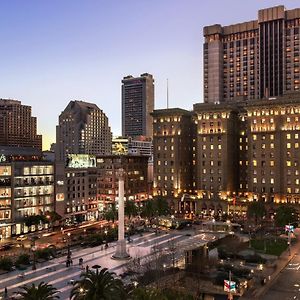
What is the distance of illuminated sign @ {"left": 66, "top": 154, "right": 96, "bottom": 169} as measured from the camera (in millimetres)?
137125

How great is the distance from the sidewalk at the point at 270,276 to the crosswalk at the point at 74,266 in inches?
783

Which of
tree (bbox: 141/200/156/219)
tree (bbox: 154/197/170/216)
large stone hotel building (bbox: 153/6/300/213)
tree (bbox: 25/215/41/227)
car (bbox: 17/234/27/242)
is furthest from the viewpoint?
large stone hotel building (bbox: 153/6/300/213)

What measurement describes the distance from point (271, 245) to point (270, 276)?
2342cm

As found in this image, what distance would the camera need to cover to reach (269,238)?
96625mm

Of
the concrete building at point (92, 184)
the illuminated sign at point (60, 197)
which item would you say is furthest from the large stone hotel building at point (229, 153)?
the illuminated sign at point (60, 197)

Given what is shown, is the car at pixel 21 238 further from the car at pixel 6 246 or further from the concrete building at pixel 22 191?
the car at pixel 6 246

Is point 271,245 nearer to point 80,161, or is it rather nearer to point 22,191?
point 22,191

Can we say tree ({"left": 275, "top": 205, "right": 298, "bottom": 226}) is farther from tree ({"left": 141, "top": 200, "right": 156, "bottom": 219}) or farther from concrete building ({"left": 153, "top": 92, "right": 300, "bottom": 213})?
tree ({"left": 141, "top": 200, "right": 156, "bottom": 219})

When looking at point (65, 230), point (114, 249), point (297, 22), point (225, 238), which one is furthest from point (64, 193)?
point (297, 22)

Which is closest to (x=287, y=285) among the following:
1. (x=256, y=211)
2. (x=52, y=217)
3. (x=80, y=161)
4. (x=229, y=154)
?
(x=256, y=211)

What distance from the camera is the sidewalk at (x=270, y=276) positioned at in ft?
193

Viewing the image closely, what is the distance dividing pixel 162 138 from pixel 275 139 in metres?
39.9

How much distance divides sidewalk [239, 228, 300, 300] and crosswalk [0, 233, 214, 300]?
1990 cm

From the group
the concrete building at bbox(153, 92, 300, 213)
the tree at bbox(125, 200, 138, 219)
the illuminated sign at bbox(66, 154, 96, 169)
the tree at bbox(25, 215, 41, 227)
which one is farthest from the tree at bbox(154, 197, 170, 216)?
the tree at bbox(25, 215, 41, 227)
